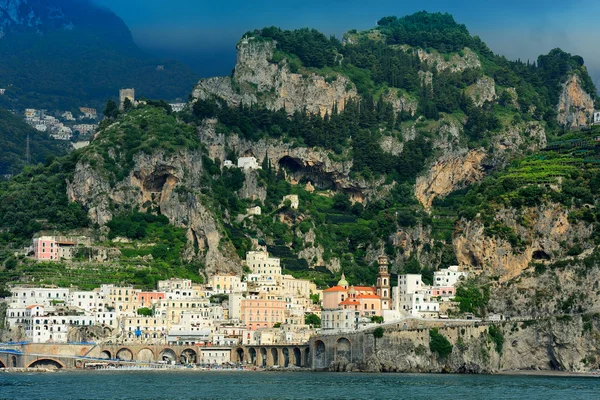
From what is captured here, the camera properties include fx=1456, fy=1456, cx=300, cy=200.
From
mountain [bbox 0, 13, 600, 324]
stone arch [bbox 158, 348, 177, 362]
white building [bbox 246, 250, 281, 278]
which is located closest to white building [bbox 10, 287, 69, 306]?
mountain [bbox 0, 13, 600, 324]

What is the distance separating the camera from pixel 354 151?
621ft

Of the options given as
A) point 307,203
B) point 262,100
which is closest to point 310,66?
point 262,100

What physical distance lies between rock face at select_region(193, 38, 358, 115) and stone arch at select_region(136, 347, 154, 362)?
55.3m

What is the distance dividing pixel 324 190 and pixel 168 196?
28303mm

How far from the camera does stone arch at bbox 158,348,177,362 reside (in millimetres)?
144875

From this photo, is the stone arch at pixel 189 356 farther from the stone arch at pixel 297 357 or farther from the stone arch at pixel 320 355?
the stone arch at pixel 320 355

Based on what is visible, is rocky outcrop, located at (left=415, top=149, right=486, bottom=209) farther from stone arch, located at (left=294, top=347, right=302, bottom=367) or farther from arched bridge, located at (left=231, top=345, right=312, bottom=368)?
arched bridge, located at (left=231, top=345, right=312, bottom=368)

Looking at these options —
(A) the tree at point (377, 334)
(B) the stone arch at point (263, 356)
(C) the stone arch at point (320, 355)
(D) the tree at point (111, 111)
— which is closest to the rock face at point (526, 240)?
(A) the tree at point (377, 334)

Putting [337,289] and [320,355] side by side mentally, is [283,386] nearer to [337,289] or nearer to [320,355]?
[320,355]

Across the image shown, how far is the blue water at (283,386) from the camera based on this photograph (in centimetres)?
10994

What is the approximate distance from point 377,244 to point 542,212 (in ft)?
80.9

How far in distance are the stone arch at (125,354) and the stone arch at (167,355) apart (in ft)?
9.78

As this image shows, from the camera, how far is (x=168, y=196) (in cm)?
16688

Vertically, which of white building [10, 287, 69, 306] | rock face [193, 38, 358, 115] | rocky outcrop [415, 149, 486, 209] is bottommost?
white building [10, 287, 69, 306]
